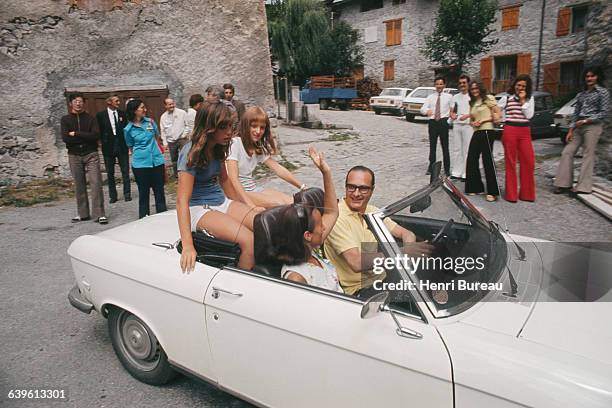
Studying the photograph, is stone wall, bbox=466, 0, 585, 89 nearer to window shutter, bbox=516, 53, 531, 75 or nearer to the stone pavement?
window shutter, bbox=516, 53, 531, 75

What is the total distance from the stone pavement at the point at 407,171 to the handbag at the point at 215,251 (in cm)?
90

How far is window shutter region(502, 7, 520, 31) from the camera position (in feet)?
87.1

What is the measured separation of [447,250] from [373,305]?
657 mm

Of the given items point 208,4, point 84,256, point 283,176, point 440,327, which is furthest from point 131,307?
point 208,4

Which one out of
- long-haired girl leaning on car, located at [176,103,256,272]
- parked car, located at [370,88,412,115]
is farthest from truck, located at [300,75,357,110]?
long-haired girl leaning on car, located at [176,103,256,272]

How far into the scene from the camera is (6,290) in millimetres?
4520

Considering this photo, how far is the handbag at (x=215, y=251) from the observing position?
262cm

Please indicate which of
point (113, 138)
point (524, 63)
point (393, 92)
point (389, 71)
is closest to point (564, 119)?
point (113, 138)

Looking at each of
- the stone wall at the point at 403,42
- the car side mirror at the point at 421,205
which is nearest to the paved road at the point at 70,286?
the car side mirror at the point at 421,205

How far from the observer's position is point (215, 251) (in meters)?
2.70

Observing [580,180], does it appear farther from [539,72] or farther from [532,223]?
[539,72]

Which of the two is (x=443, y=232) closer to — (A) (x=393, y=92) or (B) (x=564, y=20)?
(A) (x=393, y=92)

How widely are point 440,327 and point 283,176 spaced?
2092mm

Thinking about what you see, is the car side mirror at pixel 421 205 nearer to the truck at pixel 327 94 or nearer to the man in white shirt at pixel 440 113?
the man in white shirt at pixel 440 113
